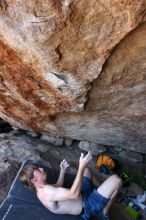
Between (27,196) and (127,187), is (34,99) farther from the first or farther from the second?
(127,187)

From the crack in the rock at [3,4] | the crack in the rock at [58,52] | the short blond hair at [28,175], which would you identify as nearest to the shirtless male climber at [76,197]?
the short blond hair at [28,175]

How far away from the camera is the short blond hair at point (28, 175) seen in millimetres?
4630

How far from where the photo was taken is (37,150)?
6.06 metres

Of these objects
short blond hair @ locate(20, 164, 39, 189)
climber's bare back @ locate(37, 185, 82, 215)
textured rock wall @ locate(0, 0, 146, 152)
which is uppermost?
textured rock wall @ locate(0, 0, 146, 152)

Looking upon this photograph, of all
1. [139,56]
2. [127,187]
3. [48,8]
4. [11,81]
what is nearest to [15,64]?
[11,81]

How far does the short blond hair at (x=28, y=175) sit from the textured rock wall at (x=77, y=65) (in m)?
0.91

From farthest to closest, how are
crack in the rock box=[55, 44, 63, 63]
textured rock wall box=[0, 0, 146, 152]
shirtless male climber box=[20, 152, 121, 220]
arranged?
shirtless male climber box=[20, 152, 121, 220] < crack in the rock box=[55, 44, 63, 63] < textured rock wall box=[0, 0, 146, 152]

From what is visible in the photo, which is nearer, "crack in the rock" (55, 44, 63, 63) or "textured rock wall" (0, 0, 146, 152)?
"textured rock wall" (0, 0, 146, 152)

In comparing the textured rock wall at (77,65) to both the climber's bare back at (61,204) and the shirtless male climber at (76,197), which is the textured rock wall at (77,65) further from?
the climber's bare back at (61,204)

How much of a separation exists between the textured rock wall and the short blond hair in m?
0.91

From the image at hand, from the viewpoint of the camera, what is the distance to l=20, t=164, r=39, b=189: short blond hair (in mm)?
4630

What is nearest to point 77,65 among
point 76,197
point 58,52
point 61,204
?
point 58,52

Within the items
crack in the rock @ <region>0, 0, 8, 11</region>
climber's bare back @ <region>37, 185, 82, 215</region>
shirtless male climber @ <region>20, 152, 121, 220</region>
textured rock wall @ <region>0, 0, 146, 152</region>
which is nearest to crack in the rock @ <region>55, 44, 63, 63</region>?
textured rock wall @ <region>0, 0, 146, 152</region>

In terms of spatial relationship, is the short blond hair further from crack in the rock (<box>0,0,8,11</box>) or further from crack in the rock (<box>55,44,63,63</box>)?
crack in the rock (<box>0,0,8,11</box>)
